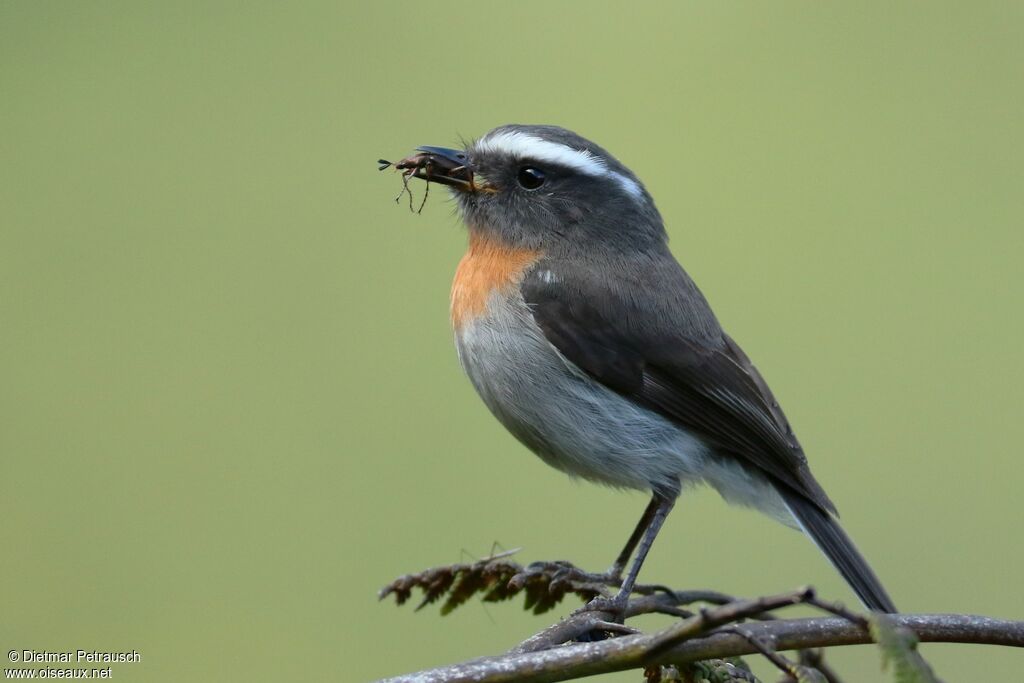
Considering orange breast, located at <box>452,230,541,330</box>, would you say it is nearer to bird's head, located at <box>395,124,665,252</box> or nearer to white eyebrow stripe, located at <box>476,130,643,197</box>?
bird's head, located at <box>395,124,665,252</box>

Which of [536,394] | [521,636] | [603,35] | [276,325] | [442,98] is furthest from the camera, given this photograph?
[603,35]

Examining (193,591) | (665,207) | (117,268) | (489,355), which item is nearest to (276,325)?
(117,268)

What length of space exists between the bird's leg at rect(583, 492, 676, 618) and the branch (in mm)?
931

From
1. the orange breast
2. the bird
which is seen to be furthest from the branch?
the orange breast

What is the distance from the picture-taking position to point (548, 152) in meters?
4.22

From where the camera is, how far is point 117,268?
706cm

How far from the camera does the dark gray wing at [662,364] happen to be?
396cm

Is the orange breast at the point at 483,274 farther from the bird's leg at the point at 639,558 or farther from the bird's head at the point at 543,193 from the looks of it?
the bird's leg at the point at 639,558

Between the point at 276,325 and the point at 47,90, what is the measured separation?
2.60m

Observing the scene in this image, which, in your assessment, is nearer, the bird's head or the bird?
the bird

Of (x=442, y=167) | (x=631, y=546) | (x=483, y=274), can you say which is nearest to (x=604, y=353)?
(x=483, y=274)

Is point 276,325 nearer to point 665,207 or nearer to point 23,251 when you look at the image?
point 23,251

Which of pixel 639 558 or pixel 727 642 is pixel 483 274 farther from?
pixel 727 642

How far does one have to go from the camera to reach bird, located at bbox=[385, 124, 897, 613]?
3891 millimetres
